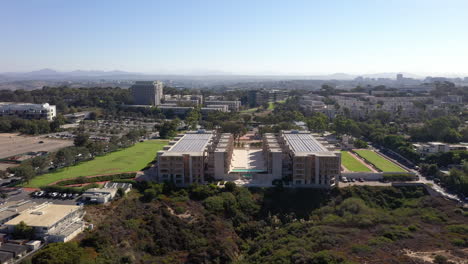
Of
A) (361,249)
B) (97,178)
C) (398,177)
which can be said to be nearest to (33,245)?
(97,178)

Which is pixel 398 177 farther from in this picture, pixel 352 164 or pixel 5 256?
pixel 5 256

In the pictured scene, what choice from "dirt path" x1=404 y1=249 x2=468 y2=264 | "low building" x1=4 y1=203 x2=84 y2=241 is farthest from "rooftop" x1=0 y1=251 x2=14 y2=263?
"dirt path" x1=404 y1=249 x2=468 y2=264

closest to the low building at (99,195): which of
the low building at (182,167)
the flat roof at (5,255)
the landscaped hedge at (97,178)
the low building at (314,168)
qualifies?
the landscaped hedge at (97,178)

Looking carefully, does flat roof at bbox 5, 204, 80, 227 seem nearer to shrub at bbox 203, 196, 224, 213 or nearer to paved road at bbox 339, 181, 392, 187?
shrub at bbox 203, 196, 224, 213

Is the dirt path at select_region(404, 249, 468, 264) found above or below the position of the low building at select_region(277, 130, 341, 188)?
below

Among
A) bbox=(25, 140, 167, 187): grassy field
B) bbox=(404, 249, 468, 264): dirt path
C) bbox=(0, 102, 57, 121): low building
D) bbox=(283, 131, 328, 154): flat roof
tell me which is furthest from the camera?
bbox=(0, 102, 57, 121): low building

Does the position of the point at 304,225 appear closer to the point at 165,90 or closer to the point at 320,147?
the point at 320,147
